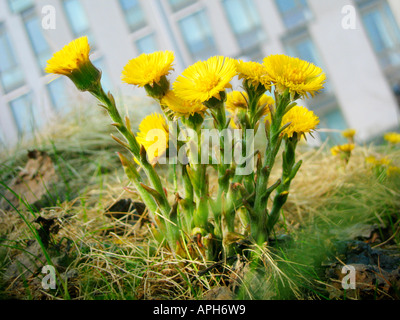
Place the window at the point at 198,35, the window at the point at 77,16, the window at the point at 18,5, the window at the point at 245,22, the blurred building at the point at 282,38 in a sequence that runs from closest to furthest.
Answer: the blurred building at the point at 282,38
the window at the point at 245,22
the window at the point at 198,35
the window at the point at 77,16
the window at the point at 18,5

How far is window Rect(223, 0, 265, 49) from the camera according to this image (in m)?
3.72

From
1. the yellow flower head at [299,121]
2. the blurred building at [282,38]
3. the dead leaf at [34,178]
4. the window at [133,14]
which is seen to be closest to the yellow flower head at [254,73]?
the yellow flower head at [299,121]

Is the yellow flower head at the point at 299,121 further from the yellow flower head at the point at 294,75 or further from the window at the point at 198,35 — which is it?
the window at the point at 198,35

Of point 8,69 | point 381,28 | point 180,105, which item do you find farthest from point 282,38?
point 8,69

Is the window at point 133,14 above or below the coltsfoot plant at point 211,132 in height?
above

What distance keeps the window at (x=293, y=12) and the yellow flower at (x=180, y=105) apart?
3.58m

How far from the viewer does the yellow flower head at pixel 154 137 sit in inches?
27.6

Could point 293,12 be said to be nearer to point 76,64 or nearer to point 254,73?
point 254,73

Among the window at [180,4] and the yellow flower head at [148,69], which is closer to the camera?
the yellow flower head at [148,69]

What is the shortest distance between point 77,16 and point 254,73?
4.16 meters

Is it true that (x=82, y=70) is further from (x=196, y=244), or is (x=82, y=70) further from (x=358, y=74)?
(x=358, y=74)

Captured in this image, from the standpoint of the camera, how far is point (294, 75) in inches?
25.1
